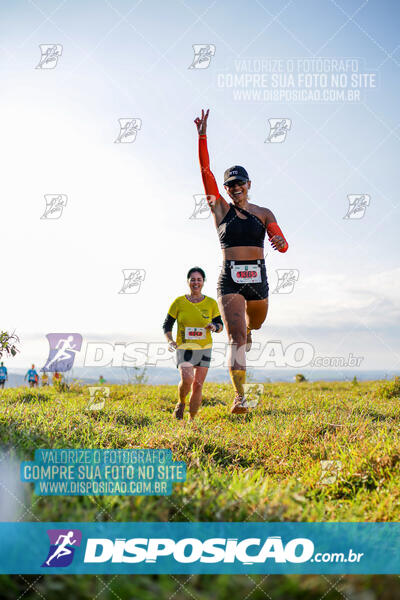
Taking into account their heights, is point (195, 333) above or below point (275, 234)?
below

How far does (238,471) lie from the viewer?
3691mm

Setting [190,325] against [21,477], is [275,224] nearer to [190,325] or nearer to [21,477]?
[190,325]

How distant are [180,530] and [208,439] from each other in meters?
2.06

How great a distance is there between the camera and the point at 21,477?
266 cm

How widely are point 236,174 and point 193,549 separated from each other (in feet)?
15.1

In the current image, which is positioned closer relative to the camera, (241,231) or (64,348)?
(241,231)

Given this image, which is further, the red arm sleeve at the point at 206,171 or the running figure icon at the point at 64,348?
the running figure icon at the point at 64,348

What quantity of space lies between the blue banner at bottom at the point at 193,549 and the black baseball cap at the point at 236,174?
172 inches

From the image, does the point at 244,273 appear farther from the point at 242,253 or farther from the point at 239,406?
the point at 239,406

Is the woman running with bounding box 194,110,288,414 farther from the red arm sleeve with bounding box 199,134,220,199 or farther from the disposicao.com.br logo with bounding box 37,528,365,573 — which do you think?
the disposicao.com.br logo with bounding box 37,528,365,573

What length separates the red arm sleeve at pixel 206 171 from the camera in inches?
216

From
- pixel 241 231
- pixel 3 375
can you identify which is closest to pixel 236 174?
pixel 241 231

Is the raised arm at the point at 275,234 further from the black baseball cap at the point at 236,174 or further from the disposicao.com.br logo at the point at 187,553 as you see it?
the disposicao.com.br logo at the point at 187,553

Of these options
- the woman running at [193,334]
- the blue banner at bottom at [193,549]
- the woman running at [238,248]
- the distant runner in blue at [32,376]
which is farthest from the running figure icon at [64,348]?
the distant runner in blue at [32,376]
